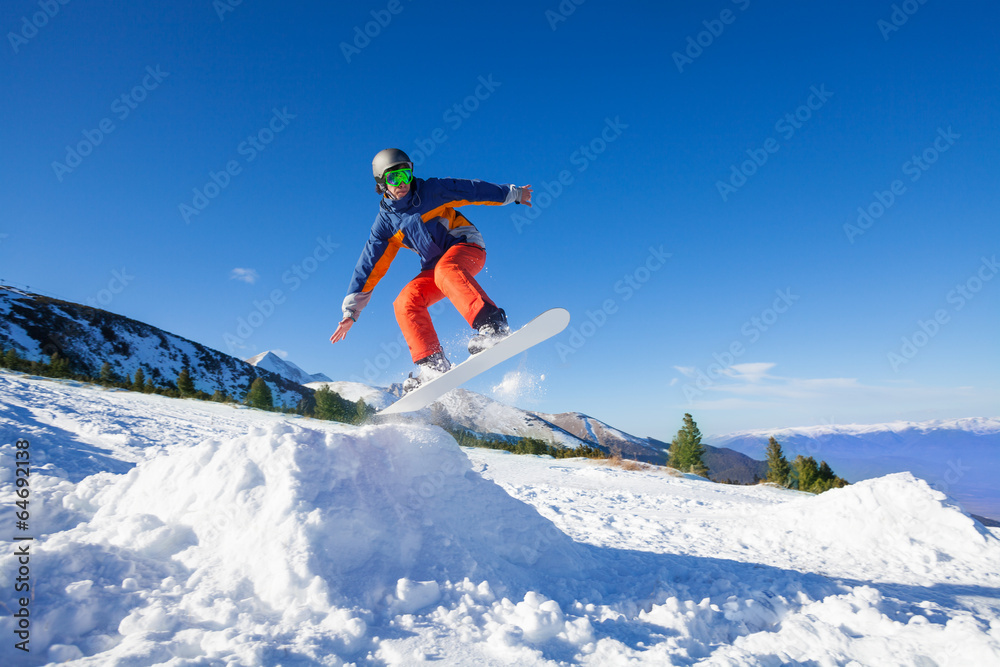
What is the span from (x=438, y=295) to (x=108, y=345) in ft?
193

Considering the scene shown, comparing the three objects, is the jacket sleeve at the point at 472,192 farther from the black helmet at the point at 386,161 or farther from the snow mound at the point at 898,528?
the snow mound at the point at 898,528

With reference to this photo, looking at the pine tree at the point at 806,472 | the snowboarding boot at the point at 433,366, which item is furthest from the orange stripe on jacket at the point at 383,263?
the pine tree at the point at 806,472

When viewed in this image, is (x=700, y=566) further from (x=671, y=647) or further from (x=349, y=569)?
(x=349, y=569)

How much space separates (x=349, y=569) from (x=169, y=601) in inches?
35.6

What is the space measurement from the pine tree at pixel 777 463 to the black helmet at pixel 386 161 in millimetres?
25471

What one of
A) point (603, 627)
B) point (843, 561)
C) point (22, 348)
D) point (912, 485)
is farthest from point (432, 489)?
point (22, 348)

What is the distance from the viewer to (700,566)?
417cm

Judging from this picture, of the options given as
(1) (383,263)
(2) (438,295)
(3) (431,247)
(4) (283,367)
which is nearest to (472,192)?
(3) (431,247)

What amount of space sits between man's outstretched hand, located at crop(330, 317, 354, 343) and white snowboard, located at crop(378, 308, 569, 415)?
106cm

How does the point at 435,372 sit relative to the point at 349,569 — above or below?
above

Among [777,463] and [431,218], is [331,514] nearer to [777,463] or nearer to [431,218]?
[431,218]

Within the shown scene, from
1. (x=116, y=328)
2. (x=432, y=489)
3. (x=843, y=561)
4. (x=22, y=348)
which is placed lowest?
(x=843, y=561)

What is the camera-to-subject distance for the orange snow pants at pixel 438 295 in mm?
4176

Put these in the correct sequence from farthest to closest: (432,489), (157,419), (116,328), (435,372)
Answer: (116,328)
(157,419)
(435,372)
(432,489)
